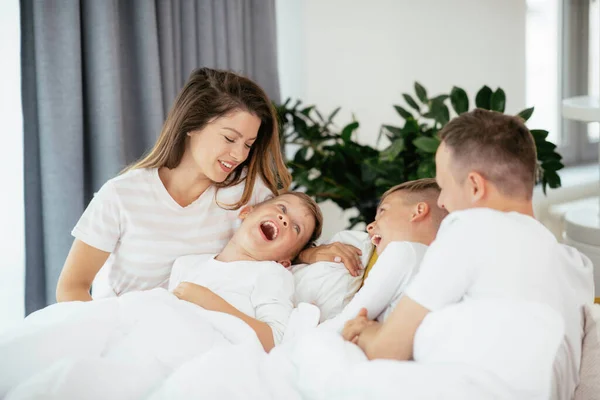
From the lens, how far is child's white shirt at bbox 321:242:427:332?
142cm

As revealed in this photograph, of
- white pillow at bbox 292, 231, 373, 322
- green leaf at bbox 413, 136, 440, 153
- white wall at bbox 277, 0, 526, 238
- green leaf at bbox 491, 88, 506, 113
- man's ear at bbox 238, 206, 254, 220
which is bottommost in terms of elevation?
white pillow at bbox 292, 231, 373, 322

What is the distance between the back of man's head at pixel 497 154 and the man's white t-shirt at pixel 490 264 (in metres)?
0.07

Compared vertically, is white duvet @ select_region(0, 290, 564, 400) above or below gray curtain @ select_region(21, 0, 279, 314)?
below

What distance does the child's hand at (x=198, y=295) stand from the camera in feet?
5.15

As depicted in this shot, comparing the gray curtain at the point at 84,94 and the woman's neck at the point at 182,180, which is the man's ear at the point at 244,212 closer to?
the woman's neck at the point at 182,180

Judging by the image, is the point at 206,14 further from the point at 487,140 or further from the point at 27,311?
the point at 487,140

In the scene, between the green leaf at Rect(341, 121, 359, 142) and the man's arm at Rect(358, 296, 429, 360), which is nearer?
the man's arm at Rect(358, 296, 429, 360)

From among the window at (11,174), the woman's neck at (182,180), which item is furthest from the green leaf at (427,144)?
the window at (11,174)

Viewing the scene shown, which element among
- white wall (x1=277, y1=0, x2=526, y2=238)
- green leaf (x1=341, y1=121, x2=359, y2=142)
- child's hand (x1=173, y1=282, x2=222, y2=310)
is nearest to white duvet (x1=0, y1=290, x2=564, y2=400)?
child's hand (x1=173, y1=282, x2=222, y2=310)

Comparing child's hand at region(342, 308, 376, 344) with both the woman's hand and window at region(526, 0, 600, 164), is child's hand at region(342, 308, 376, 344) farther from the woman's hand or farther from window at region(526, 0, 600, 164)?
window at region(526, 0, 600, 164)

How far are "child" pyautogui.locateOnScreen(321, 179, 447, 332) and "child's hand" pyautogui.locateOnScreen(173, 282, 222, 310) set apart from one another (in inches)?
10.9

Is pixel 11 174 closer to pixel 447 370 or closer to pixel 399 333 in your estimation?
pixel 399 333

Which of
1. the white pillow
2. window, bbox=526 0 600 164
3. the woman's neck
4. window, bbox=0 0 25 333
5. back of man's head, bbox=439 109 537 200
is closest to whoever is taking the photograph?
back of man's head, bbox=439 109 537 200

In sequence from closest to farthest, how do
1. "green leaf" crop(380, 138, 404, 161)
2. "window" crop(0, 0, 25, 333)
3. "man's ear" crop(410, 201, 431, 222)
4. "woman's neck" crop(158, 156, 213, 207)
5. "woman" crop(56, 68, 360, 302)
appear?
"man's ear" crop(410, 201, 431, 222) → "woman" crop(56, 68, 360, 302) → "woman's neck" crop(158, 156, 213, 207) → "window" crop(0, 0, 25, 333) → "green leaf" crop(380, 138, 404, 161)
